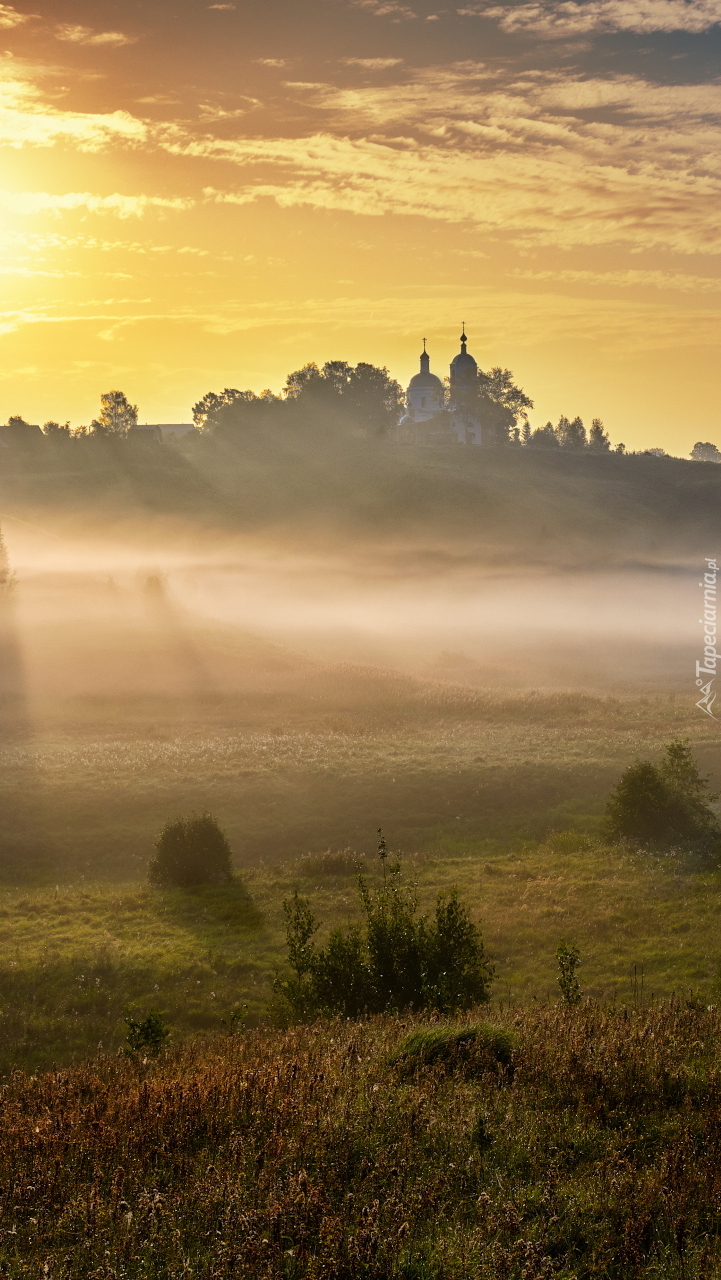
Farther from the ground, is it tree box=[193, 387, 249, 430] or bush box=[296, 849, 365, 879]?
tree box=[193, 387, 249, 430]

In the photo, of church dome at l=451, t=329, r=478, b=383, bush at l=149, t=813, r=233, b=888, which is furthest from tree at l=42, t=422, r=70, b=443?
bush at l=149, t=813, r=233, b=888

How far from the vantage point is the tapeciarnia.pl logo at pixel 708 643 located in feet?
199

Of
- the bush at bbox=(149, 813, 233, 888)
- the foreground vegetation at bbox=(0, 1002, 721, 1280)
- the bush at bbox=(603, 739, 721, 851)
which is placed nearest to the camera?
the foreground vegetation at bbox=(0, 1002, 721, 1280)

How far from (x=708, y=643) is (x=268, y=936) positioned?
244 ft

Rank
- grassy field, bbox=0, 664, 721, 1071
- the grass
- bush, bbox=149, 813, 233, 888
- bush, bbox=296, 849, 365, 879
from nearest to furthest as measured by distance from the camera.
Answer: grassy field, bbox=0, 664, 721, 1071 → bush, bbox=149, 813, 233, 888 → bush, bbox=296, 849, 365, 879 → the grass

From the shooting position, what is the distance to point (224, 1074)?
938 centimetres

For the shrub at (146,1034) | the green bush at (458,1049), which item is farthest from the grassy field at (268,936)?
the green bush at (458,1049)

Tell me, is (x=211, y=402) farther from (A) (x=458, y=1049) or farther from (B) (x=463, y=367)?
(A) (x=458, y=1049)

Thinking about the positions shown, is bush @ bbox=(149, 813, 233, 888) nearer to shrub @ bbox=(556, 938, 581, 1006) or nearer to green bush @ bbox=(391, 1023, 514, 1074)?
shrub @ bbox=(556, 938, 581, 1006)

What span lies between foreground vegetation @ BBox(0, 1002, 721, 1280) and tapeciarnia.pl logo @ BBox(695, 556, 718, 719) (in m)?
47.9

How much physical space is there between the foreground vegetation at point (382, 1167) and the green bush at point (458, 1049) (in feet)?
0.15

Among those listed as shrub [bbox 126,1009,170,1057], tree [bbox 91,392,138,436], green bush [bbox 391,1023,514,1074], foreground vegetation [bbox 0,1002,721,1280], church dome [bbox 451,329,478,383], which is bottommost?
shrub [bbox 126,1009,170,1057]

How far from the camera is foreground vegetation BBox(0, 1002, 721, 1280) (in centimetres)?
611

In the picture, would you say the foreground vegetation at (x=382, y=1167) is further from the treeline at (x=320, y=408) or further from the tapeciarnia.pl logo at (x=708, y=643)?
the treeline at (x=320, y=408)
